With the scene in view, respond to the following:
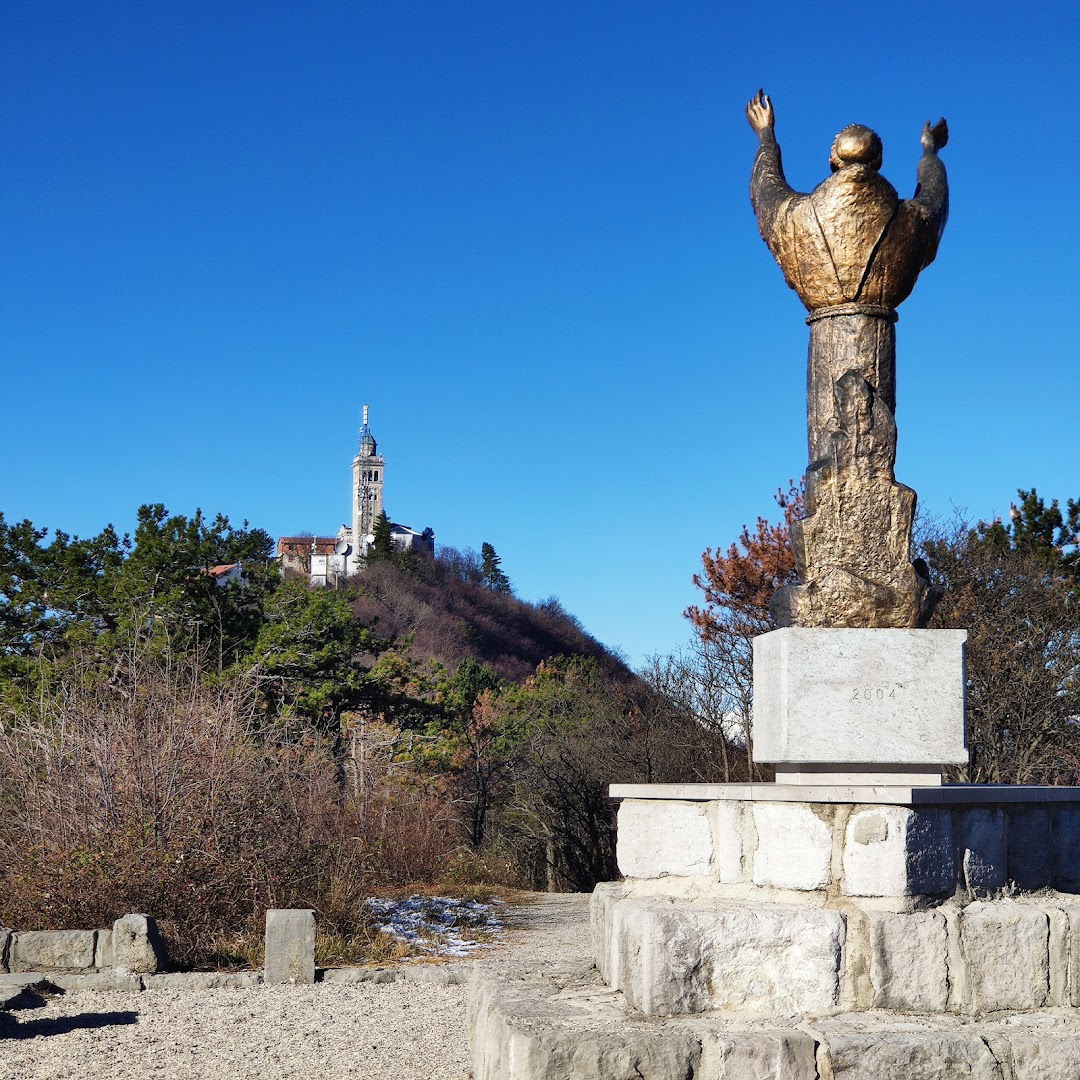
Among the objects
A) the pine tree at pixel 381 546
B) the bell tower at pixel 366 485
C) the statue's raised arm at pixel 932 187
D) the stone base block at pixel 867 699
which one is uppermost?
the bell tower at pixel 366 485

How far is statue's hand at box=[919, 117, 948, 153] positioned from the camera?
20.1 ft

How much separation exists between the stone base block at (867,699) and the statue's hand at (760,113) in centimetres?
262

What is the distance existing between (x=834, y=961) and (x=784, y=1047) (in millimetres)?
426

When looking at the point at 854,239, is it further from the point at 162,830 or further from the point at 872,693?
the point at 162,830

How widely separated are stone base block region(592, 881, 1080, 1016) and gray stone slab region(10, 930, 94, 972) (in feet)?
18.7

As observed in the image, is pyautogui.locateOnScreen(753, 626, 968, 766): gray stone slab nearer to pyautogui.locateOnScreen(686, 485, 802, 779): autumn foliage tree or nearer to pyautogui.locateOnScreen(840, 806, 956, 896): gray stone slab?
pyautogui.locateOnScreen(840, 806, 956, 896): gray stone slab

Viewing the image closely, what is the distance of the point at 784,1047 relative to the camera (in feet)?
14.1

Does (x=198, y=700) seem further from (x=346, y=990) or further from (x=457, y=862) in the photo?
(x=457, y=862)

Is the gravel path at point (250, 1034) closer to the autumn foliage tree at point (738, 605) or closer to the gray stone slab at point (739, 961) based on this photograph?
the gray stone slab at point (739, 961)

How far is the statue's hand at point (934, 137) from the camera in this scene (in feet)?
20.1

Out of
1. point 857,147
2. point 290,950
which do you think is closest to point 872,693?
point 857,147

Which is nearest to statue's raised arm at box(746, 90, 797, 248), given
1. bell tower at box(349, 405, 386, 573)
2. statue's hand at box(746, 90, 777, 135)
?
statue's hand at box(746, 90, 777, 135)

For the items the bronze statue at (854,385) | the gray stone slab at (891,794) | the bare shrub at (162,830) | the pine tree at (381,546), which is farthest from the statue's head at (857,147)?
the pine tree at (381,546)

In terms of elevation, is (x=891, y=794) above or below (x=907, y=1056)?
above
